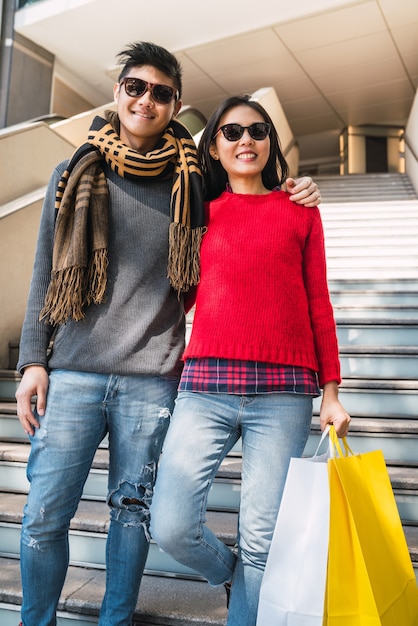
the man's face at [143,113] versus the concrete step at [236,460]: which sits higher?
the man's face at [143,113]

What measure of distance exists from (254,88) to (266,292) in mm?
10266

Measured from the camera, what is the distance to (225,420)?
1.46 meters

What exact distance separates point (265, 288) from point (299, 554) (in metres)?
0.67

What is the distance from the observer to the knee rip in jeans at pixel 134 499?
1.62 metres

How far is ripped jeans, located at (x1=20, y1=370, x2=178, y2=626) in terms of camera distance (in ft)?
5.07

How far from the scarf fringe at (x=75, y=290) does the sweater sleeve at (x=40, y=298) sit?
0.21 ft

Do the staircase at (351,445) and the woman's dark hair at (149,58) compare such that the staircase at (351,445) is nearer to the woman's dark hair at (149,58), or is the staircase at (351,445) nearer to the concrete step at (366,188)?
the woman's dark hair at (149,58)

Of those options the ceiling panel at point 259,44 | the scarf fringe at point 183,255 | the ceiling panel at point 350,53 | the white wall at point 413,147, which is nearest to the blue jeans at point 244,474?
the scarf fringe at point 183,255

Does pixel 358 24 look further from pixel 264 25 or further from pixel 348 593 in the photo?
pixel 348 593

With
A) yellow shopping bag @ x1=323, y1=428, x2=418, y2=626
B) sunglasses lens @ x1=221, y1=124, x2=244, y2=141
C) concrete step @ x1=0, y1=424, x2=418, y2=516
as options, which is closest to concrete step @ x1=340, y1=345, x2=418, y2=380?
concrete step @ x1=0, y1=424, x2=418, y2=516

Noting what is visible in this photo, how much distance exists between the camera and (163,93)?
5.57 ft

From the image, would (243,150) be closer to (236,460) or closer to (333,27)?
(236,460)

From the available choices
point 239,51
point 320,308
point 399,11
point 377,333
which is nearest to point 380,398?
point 377,333

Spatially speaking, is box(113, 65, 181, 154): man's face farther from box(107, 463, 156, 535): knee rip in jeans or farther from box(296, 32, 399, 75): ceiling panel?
box(296, 32, 399, 75): ceiling panel
